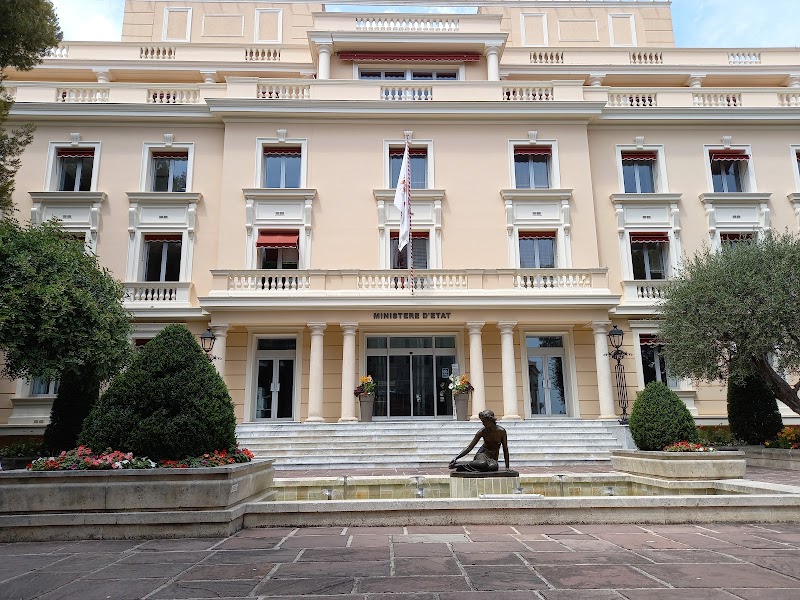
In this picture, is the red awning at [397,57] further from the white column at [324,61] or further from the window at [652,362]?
the window at [652,362]

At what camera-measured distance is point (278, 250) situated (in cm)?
2109

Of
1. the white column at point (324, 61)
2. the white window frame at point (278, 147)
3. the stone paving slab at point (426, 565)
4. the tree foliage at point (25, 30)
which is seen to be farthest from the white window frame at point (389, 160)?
the stone paving slab at point (426, 565)

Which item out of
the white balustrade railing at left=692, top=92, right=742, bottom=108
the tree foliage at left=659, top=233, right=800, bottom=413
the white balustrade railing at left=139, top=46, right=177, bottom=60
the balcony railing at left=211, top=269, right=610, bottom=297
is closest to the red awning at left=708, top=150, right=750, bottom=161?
the white balustrade railing at left=692, top=92, right=742, bottom=108

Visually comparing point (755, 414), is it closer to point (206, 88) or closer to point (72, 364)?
point (72, 364)

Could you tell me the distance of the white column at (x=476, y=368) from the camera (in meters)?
18.5

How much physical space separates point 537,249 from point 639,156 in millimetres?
5680

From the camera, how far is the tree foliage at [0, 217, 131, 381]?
518 inches

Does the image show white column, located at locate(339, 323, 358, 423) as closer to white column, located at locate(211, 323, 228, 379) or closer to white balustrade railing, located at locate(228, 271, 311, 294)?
white balustrade railing, located at locate(228, 271, 311, 294)

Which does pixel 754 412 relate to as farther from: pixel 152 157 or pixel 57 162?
pixel 57 162

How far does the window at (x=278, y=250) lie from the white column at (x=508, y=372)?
7.66m

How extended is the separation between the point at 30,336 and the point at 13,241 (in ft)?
8.30

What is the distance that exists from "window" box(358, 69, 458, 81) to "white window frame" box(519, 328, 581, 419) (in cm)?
1129

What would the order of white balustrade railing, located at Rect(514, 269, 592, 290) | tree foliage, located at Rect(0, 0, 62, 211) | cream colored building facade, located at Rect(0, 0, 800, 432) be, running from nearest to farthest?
1. tree foliage, located at Rect(0, 0, 62, 211)
2. cream colored building facade, located at Rect(0, 0, 800, 432)
3. white balustrade railing, located at Rect(514, 269, 592, 290)

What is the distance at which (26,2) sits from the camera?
13.6m
